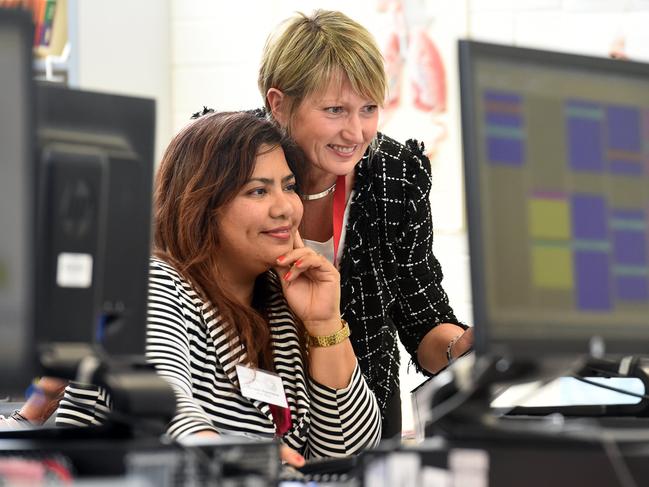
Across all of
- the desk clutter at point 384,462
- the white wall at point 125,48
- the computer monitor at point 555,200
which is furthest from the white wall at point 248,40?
the desk clutter at point 384,462

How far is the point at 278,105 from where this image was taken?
2.17 m

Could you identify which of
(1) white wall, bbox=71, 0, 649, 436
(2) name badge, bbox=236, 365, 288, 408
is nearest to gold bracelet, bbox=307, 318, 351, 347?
(2) name badge, bbox=236, 365, 288, 408

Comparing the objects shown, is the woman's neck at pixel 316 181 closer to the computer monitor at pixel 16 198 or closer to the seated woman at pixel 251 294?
the seated woman at pixel 251 294


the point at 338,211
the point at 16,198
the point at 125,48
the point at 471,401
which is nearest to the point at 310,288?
the point at 338,211

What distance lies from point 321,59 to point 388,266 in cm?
46

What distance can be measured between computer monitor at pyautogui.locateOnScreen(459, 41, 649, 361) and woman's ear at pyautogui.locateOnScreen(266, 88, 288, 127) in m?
1.04

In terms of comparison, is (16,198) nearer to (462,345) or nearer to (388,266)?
(462,345)

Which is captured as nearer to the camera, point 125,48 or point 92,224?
point 92,224

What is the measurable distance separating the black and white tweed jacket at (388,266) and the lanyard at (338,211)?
18mm

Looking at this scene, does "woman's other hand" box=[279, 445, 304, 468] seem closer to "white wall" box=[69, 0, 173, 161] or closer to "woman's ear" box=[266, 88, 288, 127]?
"woman's ear" box=[266, 88, 288, 127]

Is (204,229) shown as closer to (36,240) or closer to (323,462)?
(323,462)

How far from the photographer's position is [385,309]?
216 cm

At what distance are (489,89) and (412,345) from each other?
121cm

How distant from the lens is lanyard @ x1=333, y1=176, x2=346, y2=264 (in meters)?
2.13
